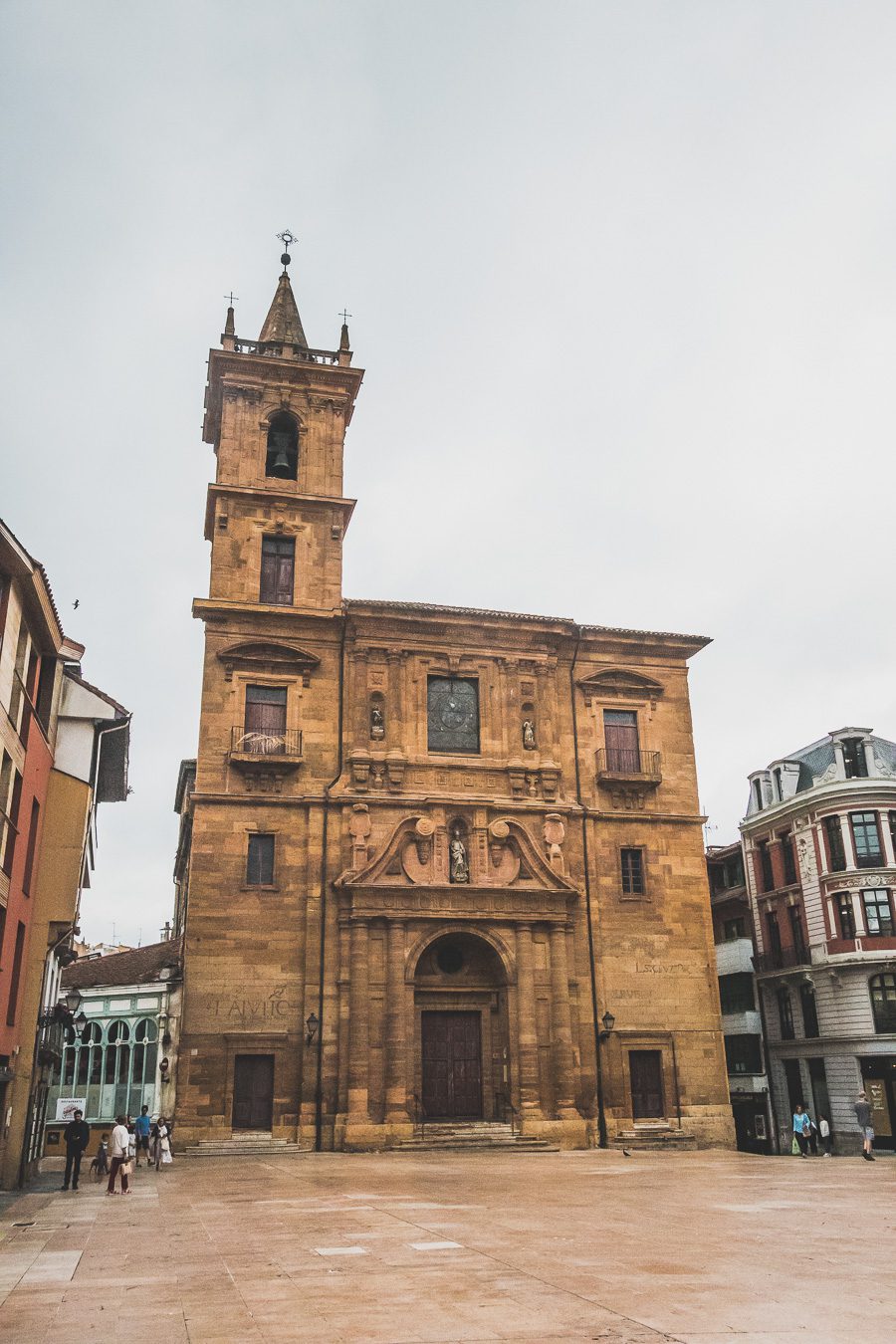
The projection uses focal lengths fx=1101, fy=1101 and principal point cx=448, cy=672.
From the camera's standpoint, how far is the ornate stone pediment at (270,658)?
35.6m

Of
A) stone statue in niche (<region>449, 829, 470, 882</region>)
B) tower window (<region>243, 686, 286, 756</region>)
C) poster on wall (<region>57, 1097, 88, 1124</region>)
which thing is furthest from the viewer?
poster on wall (<region>57, 1097, 88, 1124</region>)

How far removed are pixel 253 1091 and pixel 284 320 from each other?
27.9m

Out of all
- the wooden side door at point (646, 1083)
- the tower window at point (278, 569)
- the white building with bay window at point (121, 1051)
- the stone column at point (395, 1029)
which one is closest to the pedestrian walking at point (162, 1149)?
the stone column at point (395, 1029)

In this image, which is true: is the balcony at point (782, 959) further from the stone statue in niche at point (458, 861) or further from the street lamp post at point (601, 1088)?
the stone statue in niche at point (458, 861)

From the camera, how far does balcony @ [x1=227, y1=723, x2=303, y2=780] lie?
112 feet

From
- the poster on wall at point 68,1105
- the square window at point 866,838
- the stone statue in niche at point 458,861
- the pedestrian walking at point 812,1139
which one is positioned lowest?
the pedestrian walking at point 812,1139

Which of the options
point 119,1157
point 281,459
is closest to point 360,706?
point 281,459

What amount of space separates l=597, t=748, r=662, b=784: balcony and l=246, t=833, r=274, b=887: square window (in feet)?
37.0

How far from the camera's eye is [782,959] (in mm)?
49344

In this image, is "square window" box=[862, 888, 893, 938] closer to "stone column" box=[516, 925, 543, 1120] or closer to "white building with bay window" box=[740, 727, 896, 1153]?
"white building with bay window" box=[740, 727, 896, 1153]

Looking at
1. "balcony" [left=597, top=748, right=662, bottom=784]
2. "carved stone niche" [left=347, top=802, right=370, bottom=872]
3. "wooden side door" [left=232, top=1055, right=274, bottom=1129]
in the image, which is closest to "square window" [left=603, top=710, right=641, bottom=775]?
"balcony" [left=597, top=748, right=662, bottom=784]

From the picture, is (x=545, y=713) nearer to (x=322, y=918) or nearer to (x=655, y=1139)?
(x=322, y=918)

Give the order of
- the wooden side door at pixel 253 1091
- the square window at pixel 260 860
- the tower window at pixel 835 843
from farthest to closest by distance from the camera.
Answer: the tower window at pixel 835 843 → the square window at pixel 260 860 → the wooden side door at pixel 253 1091

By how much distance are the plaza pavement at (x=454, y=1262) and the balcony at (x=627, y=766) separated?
649 inches
